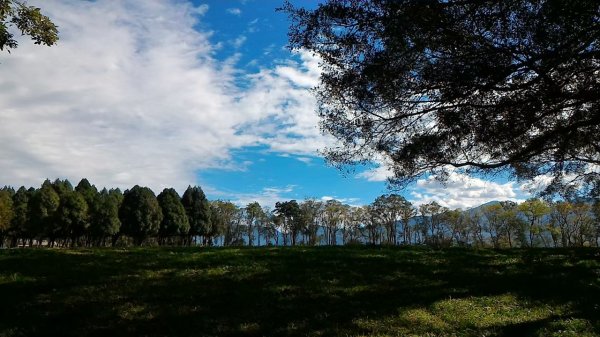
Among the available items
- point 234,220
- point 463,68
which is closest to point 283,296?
point 463,68

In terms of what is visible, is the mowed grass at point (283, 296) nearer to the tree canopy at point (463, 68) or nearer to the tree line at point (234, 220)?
the tree canopy at point (463, 68)

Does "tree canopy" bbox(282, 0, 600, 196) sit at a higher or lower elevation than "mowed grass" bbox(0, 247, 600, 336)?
higher

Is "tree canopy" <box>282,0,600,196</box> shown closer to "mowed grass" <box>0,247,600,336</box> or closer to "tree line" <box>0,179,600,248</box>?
"mowed grass" <box>0,247,600,336</box>

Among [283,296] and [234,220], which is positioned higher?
[234,220]

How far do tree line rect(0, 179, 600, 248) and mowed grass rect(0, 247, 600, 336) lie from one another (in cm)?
4419

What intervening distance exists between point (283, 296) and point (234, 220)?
147075mm

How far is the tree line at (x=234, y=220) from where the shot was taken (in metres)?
97.8

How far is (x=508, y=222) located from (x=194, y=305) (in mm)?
133771

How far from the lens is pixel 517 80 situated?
1358cm

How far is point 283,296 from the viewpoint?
1409cm

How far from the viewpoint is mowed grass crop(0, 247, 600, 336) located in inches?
451

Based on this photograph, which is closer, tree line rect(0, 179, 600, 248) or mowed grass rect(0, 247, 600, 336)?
mowed grass rect(0, 247, 600, 336)

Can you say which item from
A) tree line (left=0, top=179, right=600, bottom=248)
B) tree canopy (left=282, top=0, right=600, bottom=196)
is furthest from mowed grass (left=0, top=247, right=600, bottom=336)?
tree line (left=0, top=179, right=600, bottom=248)

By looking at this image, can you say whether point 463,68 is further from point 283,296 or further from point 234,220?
point 234,220
